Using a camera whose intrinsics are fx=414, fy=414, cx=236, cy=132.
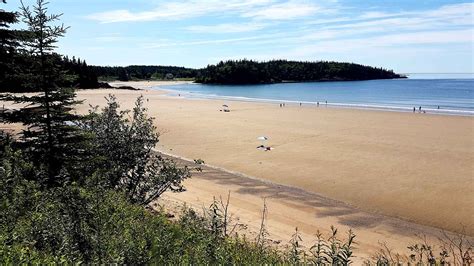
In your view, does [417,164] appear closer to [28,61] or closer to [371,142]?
[371,142]

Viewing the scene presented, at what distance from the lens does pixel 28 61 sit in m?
→ 9.82

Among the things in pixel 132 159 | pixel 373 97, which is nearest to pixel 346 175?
pixel 132 159

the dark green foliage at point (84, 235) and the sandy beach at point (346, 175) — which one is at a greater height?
the dark green foliage at point (84, 235)

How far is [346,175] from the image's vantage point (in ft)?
64.3

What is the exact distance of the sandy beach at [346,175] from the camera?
46.2ft

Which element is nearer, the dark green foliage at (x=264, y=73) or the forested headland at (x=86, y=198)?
the forested headland at (x=86, y=198)

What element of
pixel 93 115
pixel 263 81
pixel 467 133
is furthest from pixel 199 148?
pixel 263 81

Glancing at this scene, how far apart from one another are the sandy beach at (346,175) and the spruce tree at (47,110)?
640 centimetres

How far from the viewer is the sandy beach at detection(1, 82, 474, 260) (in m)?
14.1

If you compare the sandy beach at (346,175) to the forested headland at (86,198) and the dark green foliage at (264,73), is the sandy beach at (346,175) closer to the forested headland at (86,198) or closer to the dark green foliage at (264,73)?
the forested headland at (86,198)

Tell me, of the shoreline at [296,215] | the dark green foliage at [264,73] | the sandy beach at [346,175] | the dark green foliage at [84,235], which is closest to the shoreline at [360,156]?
the sandy beach at [346,175]

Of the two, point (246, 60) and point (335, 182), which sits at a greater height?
point (246, 60)

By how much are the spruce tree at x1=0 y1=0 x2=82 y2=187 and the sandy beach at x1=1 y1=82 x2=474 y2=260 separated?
6.40 meters

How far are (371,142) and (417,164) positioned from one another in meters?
6.63
